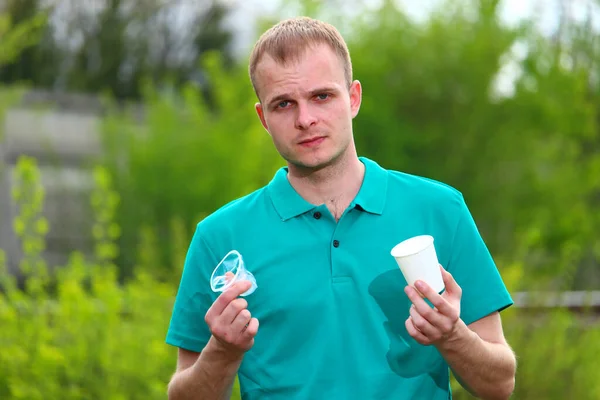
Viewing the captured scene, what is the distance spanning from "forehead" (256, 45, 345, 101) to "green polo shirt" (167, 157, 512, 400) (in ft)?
1.01

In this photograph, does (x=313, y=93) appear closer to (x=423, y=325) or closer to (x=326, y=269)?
(x=326, y=269)

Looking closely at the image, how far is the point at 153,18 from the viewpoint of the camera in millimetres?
30359

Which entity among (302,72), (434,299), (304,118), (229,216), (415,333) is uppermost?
(302,72)

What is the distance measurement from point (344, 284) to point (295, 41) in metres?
0.70

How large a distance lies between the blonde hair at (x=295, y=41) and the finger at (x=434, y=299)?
772mm

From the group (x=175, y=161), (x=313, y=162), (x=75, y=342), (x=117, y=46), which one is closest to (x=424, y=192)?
(x=313, y=162)

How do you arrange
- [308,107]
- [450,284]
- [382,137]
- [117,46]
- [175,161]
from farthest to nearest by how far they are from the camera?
1. [117,46]
2. [382,137]
3. [175,161]
4. [308,107]
5. [450,284]

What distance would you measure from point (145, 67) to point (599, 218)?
15.9 metres

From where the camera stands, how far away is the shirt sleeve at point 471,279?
2.80 m

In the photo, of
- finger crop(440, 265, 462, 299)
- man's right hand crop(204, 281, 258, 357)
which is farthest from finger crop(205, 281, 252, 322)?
finger crop(440, 265, 462, 299)

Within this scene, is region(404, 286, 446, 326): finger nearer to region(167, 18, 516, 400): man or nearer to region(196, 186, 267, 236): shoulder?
region(167, 18, 516, 400): man

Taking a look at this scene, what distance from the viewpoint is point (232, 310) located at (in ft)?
8.20

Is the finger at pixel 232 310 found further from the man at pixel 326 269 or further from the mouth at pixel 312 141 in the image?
the mouth at pixel 312 141

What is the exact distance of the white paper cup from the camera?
97.7 inches
